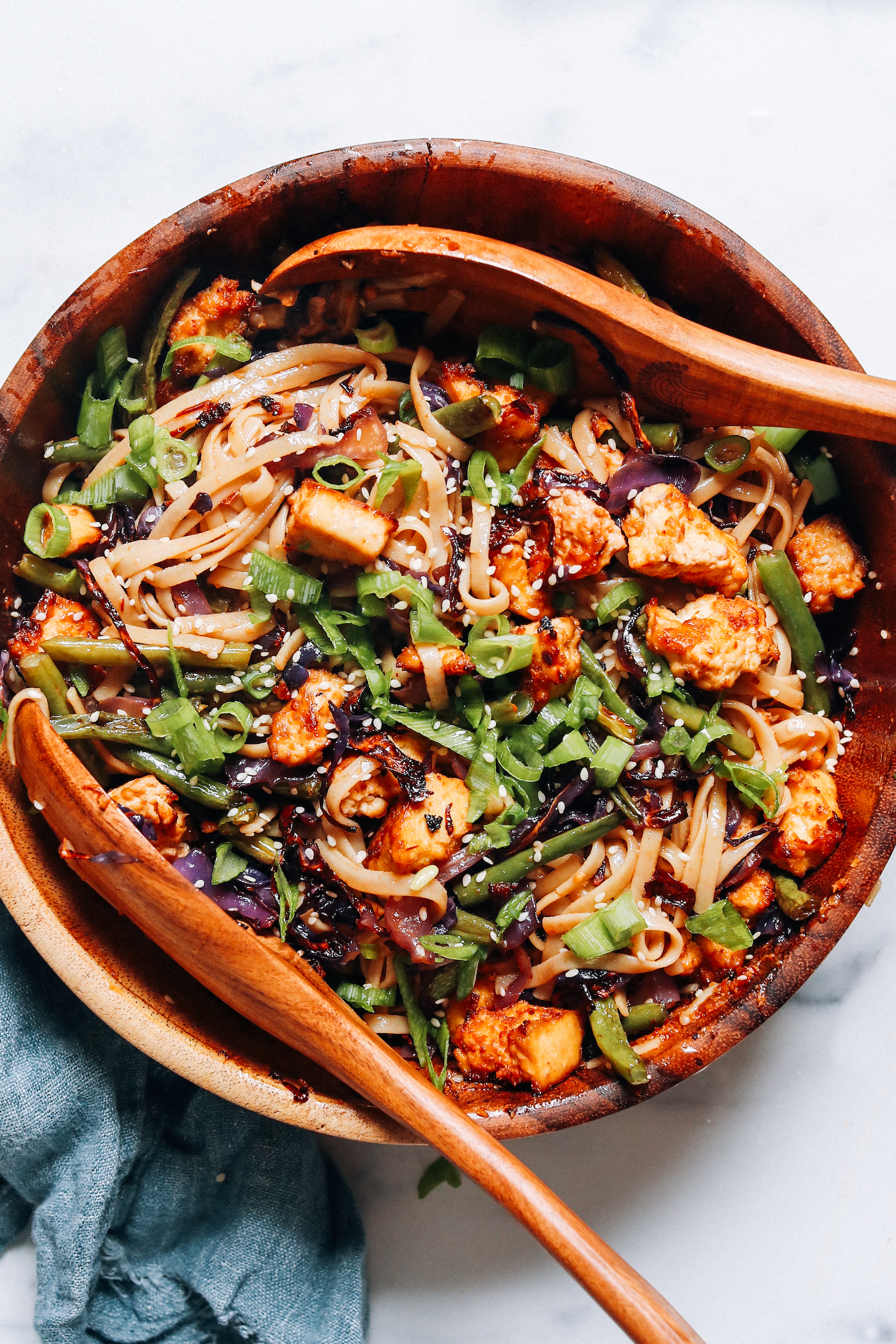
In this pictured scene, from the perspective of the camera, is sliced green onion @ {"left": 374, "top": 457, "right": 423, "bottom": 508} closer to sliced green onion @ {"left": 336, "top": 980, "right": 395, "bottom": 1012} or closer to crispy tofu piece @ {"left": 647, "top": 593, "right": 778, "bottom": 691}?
crispy tofu piece @ {"left": 647, "top": 593, "right": 778, "bottom": 691}

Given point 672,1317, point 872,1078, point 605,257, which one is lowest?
point 872,1078

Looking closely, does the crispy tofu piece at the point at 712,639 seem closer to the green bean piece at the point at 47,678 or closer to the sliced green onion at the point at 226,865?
the sliced green onion at the point at 226,865

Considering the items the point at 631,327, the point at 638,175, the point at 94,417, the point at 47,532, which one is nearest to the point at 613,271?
the point at 631,327

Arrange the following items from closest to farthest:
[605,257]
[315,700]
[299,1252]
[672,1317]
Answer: [672,1317]
[315,700]
[605,257]
[299,1252]

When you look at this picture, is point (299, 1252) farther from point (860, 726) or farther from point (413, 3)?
point (413, 3)

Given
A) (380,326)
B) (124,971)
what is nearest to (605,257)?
(380,326)

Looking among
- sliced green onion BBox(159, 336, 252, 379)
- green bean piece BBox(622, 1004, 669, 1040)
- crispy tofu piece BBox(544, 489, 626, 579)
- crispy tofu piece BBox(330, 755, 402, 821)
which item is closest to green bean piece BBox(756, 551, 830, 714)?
crispy tofu piece BBox(544, 489, 626, 579)

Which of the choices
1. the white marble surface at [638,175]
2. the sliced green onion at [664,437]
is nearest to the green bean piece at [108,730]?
the white marble surface at [638,175]
